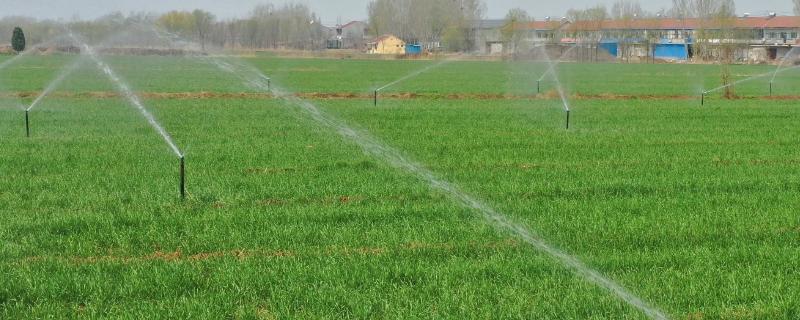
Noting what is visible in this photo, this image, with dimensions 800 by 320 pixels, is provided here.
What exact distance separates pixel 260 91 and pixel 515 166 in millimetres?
23328

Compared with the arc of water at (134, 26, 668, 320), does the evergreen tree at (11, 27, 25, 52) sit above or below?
above

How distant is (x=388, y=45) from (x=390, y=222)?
157m

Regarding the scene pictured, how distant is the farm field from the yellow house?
466 ft

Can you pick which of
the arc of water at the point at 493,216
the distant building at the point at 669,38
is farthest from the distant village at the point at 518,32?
the arc of water at the point at 493,216

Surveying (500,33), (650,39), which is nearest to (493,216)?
(650,39)

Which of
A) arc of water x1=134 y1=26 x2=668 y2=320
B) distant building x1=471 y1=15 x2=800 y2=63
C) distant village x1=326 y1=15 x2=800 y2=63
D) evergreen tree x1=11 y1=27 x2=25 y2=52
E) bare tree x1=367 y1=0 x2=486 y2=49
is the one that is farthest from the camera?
bare tree x1=367 y1=0 x2=486 y2=49

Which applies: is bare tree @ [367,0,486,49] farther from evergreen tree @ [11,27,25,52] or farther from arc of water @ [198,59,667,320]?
arc of water @ [198,59,667,320]

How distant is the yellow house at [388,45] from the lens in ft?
534

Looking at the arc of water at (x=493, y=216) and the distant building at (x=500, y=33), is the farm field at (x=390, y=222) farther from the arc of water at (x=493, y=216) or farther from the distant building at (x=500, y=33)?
the distant building at (x=500, y=33)

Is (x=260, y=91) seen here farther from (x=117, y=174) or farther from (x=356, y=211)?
(x=356, y=211)

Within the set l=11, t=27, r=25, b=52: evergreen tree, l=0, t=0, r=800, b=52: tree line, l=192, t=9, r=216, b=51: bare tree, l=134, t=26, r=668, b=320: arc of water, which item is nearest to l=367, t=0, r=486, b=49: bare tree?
l=0, t=0, r=800, b=52: tree line

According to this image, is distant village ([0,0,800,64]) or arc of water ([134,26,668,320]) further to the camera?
distant village ([0,0,800,64])

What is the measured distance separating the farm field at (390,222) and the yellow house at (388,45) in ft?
466

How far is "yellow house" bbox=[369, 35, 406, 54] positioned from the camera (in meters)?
163
